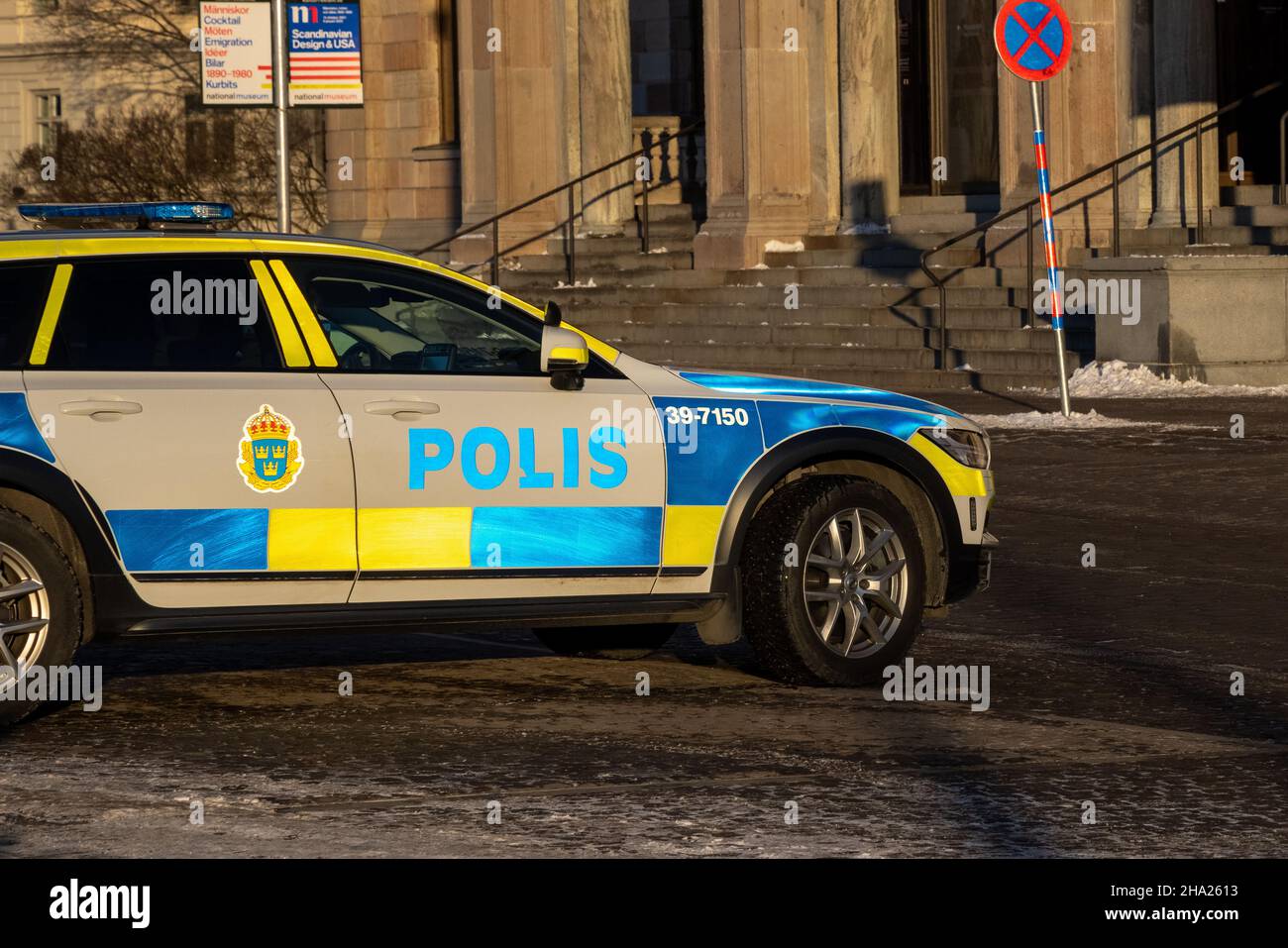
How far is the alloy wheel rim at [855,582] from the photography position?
895 cm

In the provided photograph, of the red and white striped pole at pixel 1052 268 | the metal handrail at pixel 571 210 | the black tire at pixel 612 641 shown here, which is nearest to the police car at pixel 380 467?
the black tire at pixel 612 641

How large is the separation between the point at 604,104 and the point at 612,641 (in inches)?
856

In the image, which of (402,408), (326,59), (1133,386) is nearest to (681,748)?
(402,408)

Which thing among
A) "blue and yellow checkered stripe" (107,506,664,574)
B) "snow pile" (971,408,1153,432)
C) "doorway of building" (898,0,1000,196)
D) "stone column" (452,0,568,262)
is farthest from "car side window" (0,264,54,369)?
"stone column" (452,0,568,262)

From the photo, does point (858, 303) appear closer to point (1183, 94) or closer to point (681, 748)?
point (1183, 94)

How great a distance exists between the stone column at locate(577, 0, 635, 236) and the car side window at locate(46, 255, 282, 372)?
22.5 metres

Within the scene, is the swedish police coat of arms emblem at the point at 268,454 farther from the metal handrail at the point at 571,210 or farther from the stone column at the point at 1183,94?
the metal handrail at the point at 571,210

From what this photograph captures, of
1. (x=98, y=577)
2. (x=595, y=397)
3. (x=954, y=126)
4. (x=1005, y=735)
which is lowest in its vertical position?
(x=1005, y=735)

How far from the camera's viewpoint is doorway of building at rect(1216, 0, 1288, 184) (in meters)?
24.9

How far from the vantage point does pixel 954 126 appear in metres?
27.5

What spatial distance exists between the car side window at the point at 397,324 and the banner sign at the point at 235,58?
1350cm

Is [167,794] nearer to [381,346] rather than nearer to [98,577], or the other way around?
[98,577]

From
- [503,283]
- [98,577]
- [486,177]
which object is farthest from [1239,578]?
[486,177]

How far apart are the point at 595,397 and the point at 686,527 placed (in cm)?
59
